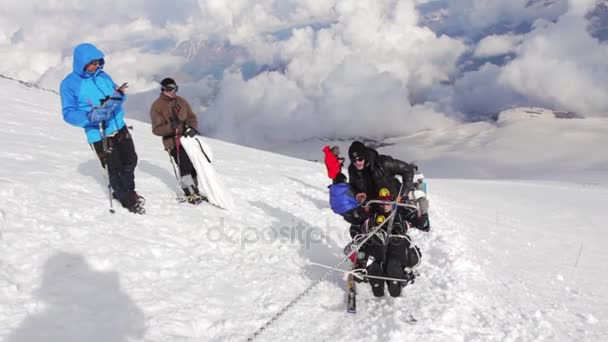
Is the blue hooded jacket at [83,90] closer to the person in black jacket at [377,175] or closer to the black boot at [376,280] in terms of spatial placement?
the person in black jacket at [377,175]

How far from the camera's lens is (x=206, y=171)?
8.29 m

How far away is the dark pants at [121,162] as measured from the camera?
22.6ft

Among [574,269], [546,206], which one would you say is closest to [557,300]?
[574,269]

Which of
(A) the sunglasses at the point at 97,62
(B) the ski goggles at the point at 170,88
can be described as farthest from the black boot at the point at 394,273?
(A) the sunglasses at the point at 97,62

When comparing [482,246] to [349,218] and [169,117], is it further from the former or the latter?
[169,117]

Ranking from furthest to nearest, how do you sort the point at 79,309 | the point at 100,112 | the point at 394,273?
the point at 100,112 < the point at 394,273 < the point at 79,309

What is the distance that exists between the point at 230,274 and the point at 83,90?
3793 mm

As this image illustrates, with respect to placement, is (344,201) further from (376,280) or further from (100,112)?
(100,112)

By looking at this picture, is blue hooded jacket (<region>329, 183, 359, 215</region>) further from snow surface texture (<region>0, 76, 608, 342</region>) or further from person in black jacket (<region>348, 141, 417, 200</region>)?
snow surface texture (<region>0, 76, 608, 342</region>)

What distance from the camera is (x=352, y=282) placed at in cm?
550

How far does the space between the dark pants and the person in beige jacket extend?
84 centimetres

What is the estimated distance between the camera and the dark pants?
689cm

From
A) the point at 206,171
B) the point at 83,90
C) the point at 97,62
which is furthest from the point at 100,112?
the point at 206,171

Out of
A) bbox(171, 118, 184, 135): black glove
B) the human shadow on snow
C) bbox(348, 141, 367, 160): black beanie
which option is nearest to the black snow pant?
bbox(348, 141, 367, 160): black beanie
